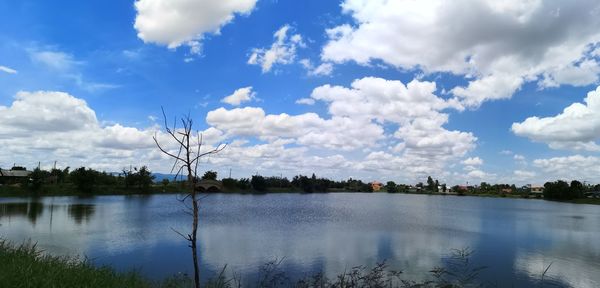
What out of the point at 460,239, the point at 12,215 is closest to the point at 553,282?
the point at 460,239

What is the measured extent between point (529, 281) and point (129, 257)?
19.5 metres

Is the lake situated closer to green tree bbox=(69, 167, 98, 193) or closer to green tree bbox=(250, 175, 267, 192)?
green tree bbox=(69, 167, 98, 193)

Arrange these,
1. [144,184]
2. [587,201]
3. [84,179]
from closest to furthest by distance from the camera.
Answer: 1. [84,179]
2. [144,184]
3. [587,201]

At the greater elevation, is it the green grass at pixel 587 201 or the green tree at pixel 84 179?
the green tree at pixel 84 179

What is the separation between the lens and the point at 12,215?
40438 millimetres

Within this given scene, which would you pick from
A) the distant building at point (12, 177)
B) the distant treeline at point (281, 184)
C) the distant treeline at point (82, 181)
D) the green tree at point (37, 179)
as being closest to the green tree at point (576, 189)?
the distant treeline at point (281, 184)

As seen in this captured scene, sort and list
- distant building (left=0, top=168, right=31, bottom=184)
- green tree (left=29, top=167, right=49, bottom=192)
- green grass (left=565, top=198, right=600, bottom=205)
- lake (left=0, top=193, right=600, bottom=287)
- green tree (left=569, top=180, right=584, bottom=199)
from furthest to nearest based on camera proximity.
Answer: green tree (left=569, top=180, right=584, bottom=199) < green grass (left=565, top=198, right=600, bottom=205) < distant building (left=0, top=168, right=31, bottom=184) < green tree (left=29, top=167, right=49, bottom=192) < lake (left=0, top=193, right=600, bottom=287)

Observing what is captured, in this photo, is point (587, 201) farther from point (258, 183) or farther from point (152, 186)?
point (152, 186)

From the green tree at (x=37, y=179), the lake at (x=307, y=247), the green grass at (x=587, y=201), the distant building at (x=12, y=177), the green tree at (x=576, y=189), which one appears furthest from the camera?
the green tree at (x=576, y=189)

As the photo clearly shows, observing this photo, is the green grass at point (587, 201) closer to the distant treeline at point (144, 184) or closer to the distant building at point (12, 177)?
the distant treeline at point (144, 184)

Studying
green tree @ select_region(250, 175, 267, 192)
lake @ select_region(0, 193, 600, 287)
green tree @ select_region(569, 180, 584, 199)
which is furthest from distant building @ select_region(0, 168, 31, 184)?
green tree @ select_region(569, 180, 584, 199)

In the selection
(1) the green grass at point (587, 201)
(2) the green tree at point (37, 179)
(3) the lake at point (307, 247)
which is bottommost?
(3) the lake at point (307, 247)

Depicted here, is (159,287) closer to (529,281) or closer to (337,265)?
(337,265)

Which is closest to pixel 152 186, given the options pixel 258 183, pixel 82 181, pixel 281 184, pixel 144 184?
pixel 144 184
